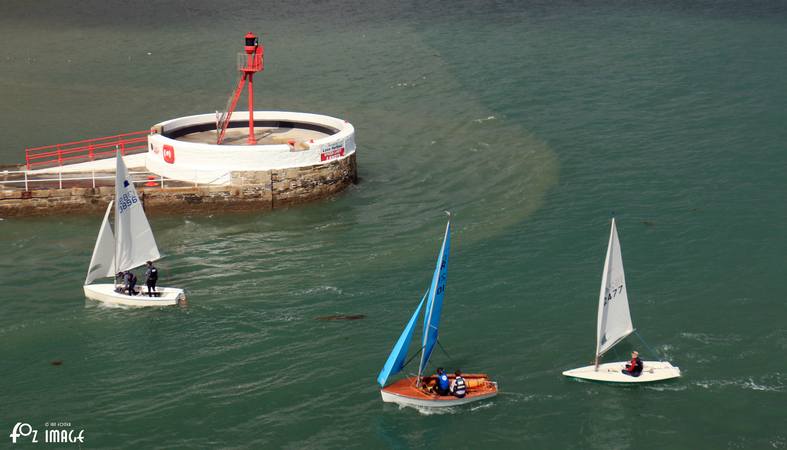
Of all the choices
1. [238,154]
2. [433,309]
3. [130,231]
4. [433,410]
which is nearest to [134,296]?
[130,231]

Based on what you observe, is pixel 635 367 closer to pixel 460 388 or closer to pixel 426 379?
pixel 460 388

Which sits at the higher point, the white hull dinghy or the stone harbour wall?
the stone harbour wall

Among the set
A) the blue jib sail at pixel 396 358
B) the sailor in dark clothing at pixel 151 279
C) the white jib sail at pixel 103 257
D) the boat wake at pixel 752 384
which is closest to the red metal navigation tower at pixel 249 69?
the white jib sail at pixel 103 257

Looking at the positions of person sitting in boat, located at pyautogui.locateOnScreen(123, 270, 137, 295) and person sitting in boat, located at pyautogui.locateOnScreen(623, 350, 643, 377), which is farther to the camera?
person sitting in boat, located at pyautogui.locateOnScreen(123, 270, 137, 295)

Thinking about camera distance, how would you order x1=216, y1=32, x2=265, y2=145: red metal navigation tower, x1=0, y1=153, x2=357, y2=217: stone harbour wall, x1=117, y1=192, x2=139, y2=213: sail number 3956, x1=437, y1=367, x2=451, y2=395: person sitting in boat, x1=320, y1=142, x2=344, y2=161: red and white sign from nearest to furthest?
1. x1=437, y1=367, x2=451, y2=395: person sitting in boat
2. x1=117, y1=192, x2=139, y2=213: sail number 3956
3. x1=0, y1=153, x2=357, y2=217: stone harbour wall
4. x1=320, y1=142, x2=344, y2=161: red and white sign
5. x1=216, y1=32, x2=265, y2=145: red metal navigation tower

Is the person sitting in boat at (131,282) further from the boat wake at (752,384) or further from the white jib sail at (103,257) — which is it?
the boat wake at (752,384)

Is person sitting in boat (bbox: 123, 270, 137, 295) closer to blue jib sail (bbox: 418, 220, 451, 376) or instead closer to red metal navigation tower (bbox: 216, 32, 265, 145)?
blue jib sail (bbox: 418, 220, 451, 376)

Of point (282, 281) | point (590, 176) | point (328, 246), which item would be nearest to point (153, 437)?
point (282, 281)

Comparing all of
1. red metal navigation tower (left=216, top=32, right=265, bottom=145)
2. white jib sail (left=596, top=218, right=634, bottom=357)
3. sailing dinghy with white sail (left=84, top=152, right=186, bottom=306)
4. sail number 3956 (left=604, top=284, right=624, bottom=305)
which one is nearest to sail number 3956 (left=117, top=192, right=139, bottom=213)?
sailing dinghy with white sail (left=84, top=152, right=186, bottom=306)
